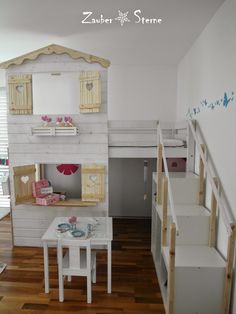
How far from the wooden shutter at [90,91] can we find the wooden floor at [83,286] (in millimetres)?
1759

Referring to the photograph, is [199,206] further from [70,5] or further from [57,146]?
[70,5]

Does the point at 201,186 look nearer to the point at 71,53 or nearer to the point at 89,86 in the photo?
the point at 89,86

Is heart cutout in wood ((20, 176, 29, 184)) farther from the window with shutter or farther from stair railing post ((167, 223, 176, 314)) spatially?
stair railing post ((167, 223, 176, 314))

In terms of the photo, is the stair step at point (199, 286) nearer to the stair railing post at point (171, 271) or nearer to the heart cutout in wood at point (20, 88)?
the stair railing post at point (171, 271)

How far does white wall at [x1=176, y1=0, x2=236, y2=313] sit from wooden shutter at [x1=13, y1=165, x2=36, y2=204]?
2097 mm

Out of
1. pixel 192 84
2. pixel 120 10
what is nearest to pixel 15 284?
pixel 120 10

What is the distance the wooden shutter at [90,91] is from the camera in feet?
9.54

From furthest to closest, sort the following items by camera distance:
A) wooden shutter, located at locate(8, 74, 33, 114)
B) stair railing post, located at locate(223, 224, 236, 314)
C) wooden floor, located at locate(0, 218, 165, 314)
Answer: wooden shutter, located at locate(8, 74, 33, 114) < wooden floor, located at locate(0, 218, 165, 314) < stair railing post, located at locate(223, 224, 236, 314)

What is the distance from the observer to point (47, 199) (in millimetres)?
3076

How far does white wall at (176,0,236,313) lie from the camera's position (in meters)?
1.92

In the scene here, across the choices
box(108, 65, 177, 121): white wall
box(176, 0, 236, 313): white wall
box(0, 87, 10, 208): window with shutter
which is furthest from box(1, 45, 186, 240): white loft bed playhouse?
box(0, 87, 10, 208): window with shutter

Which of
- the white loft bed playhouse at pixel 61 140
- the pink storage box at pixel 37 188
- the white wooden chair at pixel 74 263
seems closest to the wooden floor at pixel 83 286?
the white wooden chair at pixel 74 263

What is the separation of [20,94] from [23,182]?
3.49 feet

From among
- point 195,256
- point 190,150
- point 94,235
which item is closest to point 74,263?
point 94,235
